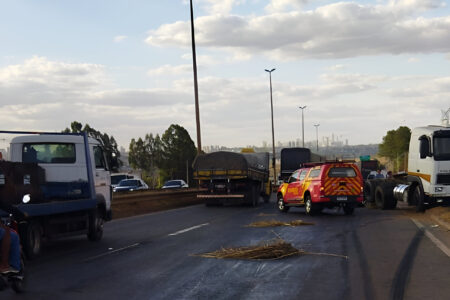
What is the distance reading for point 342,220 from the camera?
2177cm

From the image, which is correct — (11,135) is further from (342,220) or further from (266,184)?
(266,184)

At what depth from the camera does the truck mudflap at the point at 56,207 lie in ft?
39.5

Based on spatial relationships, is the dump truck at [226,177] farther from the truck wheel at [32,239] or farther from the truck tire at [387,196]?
the truck wheel at [32,239]

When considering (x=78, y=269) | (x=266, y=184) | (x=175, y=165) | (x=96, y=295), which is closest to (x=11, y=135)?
(x=78, y=269)

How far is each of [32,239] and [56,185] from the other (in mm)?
1771

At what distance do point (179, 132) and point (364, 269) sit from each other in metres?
83.9

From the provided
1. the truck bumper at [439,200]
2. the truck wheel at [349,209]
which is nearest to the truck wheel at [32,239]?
the truck wheel at [349,209]

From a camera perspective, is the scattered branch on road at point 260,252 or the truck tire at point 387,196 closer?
the scattered branch on road at point 260,252

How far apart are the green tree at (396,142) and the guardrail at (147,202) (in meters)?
77.4

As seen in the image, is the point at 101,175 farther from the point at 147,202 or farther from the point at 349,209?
the point at 147,202

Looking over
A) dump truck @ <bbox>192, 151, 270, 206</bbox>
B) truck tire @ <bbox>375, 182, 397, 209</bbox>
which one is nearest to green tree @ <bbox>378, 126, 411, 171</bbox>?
dump truck @ <bbox>192, 151, 270, 206</bbox>

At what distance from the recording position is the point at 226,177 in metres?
32.0

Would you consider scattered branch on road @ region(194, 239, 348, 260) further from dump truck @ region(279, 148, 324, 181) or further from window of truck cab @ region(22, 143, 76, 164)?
dump truck @ region(279, 148, 324, 181)

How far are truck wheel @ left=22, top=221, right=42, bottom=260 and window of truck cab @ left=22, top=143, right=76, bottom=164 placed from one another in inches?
78.9
